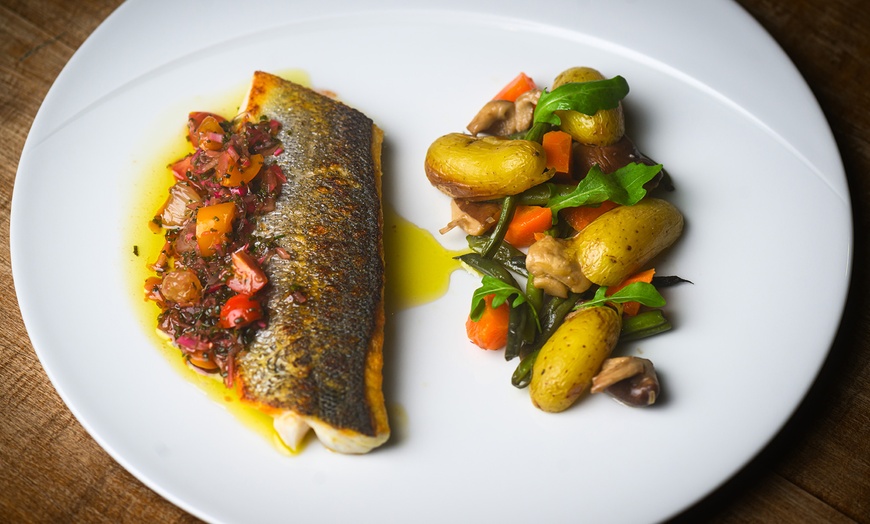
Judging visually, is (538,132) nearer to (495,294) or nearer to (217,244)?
(495,294)

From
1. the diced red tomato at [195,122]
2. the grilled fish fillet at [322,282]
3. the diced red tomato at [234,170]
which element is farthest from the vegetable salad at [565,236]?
the diced red tomato at [195,122]

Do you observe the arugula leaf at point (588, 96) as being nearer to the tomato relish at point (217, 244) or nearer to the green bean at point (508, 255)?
the green bean at point (508, 255)

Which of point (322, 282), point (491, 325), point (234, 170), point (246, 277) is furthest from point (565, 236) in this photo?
point (234, 170)

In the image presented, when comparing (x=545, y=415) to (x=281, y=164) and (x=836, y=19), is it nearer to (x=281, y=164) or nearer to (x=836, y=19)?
(x=281, y=164)

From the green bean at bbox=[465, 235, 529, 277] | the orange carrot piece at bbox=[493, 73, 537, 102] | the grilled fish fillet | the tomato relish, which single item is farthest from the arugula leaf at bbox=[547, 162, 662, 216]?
the tomato relish

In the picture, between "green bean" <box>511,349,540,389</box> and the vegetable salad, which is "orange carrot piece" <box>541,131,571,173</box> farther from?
"green bean" <box>511,349,540,389</box>

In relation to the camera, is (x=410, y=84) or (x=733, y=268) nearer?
(x=733, y=268)

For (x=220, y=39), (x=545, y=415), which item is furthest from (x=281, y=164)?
(x=545, y=415)
